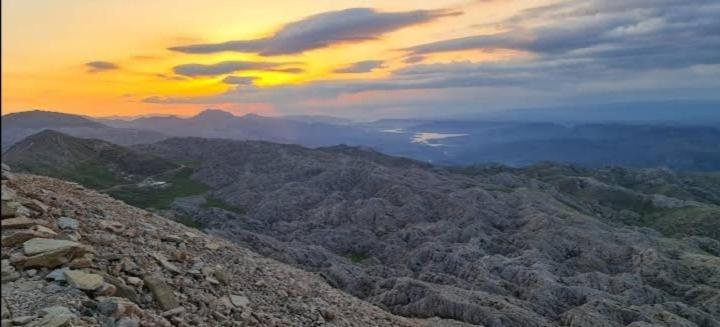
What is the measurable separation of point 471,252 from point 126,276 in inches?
4237

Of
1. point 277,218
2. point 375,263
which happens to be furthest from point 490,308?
point 277,218

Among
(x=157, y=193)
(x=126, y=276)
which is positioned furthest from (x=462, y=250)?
(x=126, y=276)

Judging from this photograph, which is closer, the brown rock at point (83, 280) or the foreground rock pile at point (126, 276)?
the foreground rock pile at point (126, 276)

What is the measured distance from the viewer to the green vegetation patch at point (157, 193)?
153 meters

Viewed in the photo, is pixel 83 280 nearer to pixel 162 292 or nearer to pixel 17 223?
pixel 162 292

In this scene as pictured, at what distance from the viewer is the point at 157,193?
17162 centimetres

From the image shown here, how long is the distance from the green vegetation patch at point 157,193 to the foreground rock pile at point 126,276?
398 ft

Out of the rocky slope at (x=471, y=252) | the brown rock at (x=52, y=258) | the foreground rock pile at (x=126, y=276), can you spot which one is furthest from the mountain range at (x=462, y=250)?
the brown rock at (x=52, y=258)

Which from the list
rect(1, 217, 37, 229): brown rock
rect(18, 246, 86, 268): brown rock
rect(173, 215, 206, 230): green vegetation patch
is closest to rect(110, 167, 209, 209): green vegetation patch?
rect(173, 215, 206, 230): green vegetation patch

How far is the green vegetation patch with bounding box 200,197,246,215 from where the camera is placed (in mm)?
167050

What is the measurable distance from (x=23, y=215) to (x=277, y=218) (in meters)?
143

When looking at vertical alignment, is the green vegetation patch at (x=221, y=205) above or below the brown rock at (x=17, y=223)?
below

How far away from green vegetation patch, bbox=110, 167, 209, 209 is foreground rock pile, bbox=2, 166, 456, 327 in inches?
4776

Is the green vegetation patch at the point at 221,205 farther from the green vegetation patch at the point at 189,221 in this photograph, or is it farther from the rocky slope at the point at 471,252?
the green vegetation patch at the point at 189,221
